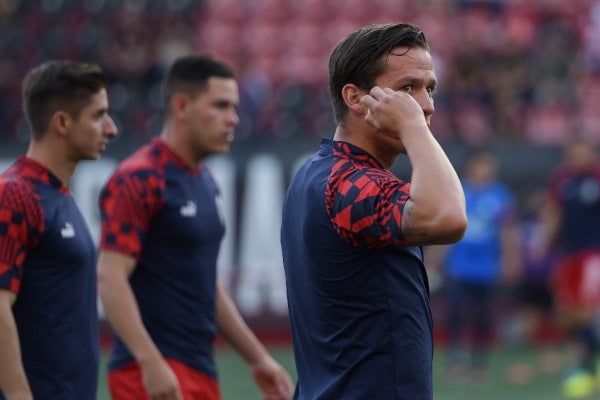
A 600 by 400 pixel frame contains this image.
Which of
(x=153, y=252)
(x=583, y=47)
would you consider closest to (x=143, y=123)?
(x=583, y=47)

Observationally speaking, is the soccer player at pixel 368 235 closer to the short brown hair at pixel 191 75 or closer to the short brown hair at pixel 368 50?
the short brown hair at pixel 368 50

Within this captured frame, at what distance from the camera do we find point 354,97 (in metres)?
3.64

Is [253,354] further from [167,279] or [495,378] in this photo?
[495,378]

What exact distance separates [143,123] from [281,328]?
3172mm

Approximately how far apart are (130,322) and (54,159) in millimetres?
750

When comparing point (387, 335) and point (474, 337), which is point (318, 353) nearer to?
point (387, 335)

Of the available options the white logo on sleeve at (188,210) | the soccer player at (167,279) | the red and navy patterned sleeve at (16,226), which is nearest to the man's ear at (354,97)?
the red and navy patterned sleeve at (16,226)

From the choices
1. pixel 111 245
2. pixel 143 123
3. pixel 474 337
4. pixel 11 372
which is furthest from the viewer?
pixel 143 123

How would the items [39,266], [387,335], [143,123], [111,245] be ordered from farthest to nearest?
1. [143,123]
2. [111,245]
3. [39,266]
4. [387,335]

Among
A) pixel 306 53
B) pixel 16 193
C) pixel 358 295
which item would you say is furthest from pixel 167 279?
pixel 306 53

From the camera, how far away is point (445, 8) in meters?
17.5

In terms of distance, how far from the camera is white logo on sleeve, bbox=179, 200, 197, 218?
5.63 metres

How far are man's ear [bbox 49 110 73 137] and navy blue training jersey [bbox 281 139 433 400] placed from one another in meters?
1.79

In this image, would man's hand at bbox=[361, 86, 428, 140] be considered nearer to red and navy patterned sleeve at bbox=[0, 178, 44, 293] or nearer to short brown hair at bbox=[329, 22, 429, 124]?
short brown hair at bbox=[329, 22, 429, 124]
